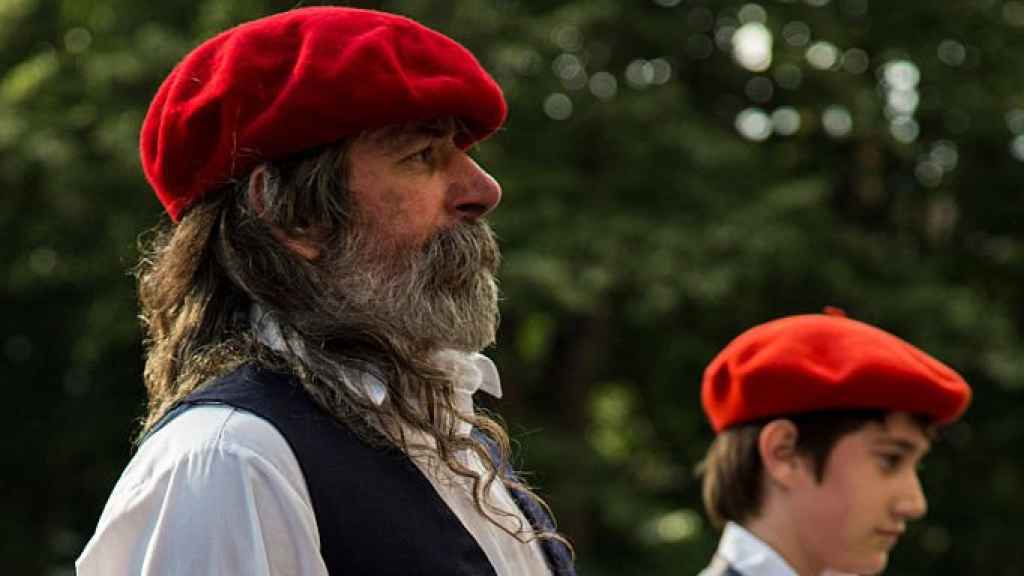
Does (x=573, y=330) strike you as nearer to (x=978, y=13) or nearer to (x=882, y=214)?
(x=882, y=214)

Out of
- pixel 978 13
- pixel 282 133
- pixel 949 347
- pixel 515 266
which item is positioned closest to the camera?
pixel 282 133

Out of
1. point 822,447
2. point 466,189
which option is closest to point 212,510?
point 466,189

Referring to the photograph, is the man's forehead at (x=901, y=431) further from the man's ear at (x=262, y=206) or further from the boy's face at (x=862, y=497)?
the man's ear at (x=262, y=206)

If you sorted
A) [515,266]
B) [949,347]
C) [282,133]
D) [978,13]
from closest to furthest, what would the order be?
[282,133] → [515,266] → [949,347] → [978,13]

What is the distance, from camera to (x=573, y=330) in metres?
Result: 10.2

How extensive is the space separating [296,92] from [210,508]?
0.53 metres

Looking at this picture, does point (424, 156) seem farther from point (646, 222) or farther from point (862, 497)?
point (646, 222)

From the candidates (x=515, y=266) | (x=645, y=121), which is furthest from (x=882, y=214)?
(x=515, y=266)

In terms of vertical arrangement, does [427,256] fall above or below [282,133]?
below

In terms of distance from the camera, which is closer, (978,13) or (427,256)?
(427,256)

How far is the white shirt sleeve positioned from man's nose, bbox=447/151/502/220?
0.43 meters

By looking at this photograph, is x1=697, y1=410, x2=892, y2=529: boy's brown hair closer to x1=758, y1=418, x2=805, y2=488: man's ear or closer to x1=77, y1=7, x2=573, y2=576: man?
x1=758, y1=418, x2=805, y2=488: man's ear

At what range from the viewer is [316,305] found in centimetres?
214

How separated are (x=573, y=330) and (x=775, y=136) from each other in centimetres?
155
